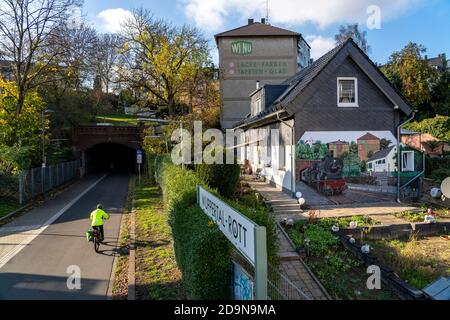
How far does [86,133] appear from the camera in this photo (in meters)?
37.9

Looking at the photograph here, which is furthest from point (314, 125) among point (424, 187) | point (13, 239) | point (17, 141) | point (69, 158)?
point (69, 158)

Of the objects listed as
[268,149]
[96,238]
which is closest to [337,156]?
[268,149]

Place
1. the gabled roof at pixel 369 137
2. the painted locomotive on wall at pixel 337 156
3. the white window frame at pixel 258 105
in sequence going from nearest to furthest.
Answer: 1. the painted locomotive on wall at pixel 337 156
2. the gabled roof at pixel 369 137
3. the white window frame at pixel 258 105

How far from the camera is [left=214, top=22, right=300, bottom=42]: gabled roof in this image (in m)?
42.1

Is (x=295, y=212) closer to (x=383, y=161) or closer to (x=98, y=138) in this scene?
(x=383, y=161)

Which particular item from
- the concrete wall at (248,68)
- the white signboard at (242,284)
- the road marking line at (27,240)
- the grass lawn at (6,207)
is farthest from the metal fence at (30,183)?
the concrete wall at (248,68)

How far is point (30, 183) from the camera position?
21188 millimetres

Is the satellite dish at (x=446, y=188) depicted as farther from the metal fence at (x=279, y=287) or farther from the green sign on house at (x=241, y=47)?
the green sign on house at (x=241, y=47)

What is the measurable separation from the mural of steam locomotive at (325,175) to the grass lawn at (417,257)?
457cm

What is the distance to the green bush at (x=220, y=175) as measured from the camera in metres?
15.0

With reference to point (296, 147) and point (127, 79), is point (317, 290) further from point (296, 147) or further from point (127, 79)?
point (127, 79)

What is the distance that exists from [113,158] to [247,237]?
173 feet

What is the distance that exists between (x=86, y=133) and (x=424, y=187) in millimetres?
31696

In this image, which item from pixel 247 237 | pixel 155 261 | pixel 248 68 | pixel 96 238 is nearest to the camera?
pixel 247 237
